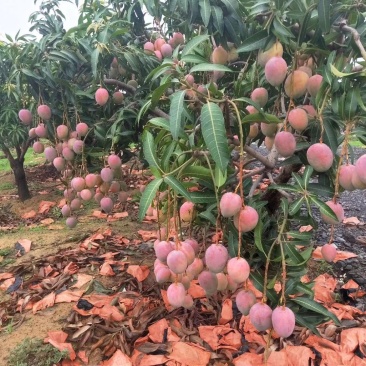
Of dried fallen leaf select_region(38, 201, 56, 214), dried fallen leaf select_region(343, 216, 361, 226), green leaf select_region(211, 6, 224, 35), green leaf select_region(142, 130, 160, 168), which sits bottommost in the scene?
dried fallen leaf select_region(343, 216, 361, 226)

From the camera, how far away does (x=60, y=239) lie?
263 cm

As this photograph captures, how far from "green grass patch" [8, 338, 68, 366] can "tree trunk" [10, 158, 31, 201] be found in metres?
2.79

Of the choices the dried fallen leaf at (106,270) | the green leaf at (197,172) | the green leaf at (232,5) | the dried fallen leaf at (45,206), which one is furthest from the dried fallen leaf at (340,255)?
the dried fallen leaf at (45,206)

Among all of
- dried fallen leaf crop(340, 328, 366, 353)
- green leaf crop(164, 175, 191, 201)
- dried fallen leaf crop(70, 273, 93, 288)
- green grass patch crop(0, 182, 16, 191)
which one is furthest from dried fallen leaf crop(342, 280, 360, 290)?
green grass patch crop(0, 182, 16, 191)

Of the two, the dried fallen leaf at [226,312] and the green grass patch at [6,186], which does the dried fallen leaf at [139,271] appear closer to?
the dried fallen leaf at [226,312]

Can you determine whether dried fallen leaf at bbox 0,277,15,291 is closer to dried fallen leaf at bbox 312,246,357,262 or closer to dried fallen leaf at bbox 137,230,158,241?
dried fallen leaf at bbox 137,230,158,241

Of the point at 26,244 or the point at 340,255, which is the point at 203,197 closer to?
the point at 340,255

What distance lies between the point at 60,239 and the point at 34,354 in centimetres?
127

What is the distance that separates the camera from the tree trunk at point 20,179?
398cm

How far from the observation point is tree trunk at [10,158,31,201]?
3.98 metres

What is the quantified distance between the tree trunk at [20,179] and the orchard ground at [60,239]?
0.08 meters

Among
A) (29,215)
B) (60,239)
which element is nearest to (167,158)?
(60,239)

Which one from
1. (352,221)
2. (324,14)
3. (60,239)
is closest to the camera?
(324,14)

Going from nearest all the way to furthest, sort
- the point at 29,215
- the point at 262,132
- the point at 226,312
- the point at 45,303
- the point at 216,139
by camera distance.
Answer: the point at 216,139
the point at 262,132
the point at 226,312
the point at 45,303
the point at 29,215
